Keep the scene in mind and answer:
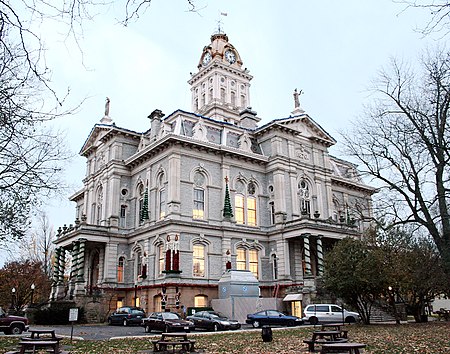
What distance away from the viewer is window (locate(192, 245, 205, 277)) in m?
37.5

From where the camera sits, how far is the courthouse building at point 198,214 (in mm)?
37600

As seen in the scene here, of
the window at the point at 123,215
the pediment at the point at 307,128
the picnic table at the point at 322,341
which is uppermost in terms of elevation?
the pediment at the point at 307,128

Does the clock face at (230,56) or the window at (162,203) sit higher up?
the clock face at (230,56)

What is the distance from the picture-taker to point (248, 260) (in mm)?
41000

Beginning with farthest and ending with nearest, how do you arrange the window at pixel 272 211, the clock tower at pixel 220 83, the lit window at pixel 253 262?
the clock tower at pixel 220 83 < the window at pixel 272 211 < the lit window at pixel 253 262

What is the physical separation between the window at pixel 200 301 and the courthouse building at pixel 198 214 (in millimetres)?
88

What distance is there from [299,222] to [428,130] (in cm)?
1896

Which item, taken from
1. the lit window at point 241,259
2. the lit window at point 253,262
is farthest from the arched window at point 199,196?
the lit window at point 253,262

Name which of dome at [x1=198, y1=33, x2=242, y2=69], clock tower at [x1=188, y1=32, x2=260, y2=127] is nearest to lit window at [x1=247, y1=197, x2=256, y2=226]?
clock tower at [x1=188, y1=32, x2=260, y2=127]

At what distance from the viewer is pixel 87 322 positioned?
1474 inches

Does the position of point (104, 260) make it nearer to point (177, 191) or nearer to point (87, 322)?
point (87, 322)

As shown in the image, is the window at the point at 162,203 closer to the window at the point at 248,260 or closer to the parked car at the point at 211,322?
the window at the point at 248,260

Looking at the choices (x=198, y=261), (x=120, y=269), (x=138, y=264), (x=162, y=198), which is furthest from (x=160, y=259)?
(x=120, y=269)

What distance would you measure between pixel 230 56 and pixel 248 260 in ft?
113
